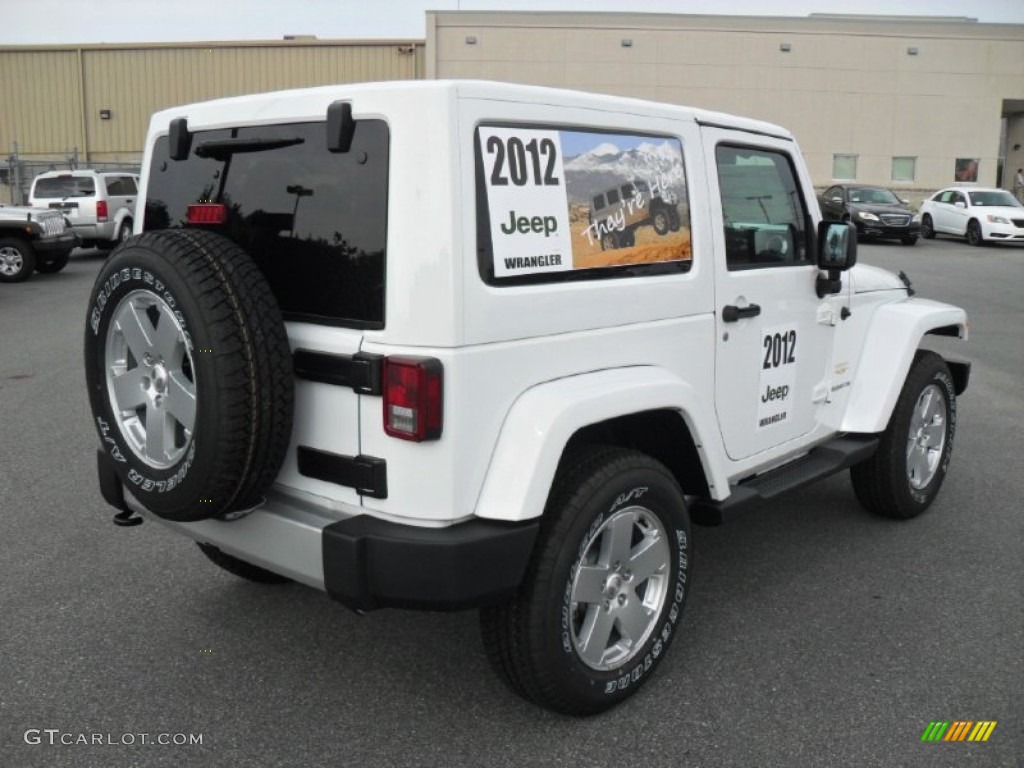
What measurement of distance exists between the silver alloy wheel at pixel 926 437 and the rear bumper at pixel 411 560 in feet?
9.53

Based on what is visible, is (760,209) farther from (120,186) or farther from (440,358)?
→ (120,186)

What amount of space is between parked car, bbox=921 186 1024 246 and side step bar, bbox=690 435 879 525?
22.0m

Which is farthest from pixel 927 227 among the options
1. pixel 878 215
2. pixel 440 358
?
pixel 440 358

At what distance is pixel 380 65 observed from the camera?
36.2 meters

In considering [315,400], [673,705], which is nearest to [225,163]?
[315,400]

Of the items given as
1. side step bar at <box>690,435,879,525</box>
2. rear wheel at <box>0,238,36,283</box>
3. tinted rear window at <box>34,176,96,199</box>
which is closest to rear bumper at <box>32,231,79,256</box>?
rear wheel at <box>0,238,36,283</box>

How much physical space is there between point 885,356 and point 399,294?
2853 mm

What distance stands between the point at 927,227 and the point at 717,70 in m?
12.1

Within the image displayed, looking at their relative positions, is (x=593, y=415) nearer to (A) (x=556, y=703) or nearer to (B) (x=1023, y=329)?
(A) (x=556, y=703)

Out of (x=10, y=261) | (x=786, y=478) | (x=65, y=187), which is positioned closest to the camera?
(x=786, y=478)

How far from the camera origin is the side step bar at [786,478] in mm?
3602

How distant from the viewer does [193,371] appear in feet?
8.81

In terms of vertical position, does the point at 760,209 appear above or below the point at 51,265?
above

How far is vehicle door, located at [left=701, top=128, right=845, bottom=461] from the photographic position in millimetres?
3611
